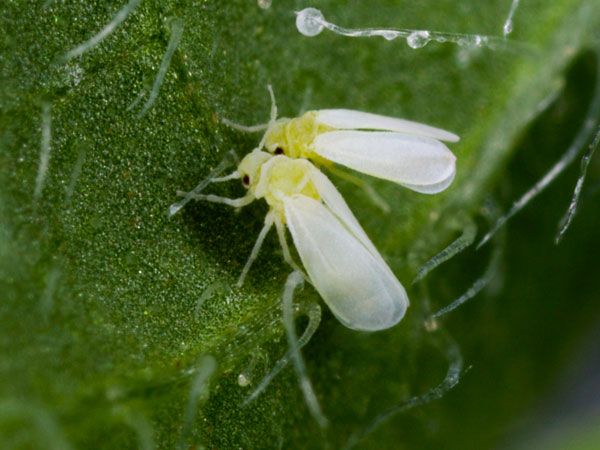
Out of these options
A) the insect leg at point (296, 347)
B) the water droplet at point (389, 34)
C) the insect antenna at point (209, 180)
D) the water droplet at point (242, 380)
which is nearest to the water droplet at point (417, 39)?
the water droplet at point (389, 34)

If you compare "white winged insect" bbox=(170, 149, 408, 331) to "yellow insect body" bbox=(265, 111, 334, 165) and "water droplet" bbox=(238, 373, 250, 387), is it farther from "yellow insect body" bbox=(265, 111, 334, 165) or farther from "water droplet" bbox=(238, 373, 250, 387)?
"water droplet" bbox=(238, 373, 250, 387)

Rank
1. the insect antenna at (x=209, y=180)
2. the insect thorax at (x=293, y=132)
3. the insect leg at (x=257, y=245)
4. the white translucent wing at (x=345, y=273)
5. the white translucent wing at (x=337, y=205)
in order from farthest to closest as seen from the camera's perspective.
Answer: the insect thorax at (x=293, y=132), the white translucent wing at (x=337, y=205), the white translucent wing at (x=345, y=273), the insect leg at (x=257, y=245), the insect antenna at (x=209, y=180)

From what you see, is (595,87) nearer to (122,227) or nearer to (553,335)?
(553,335)

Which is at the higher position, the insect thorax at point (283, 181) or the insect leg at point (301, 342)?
the insect thorax at point (283, 181)

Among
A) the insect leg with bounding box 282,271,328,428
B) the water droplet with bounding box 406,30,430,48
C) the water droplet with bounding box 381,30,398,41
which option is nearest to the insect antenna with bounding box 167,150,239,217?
the insect leg with bounding box 282,271,328,428

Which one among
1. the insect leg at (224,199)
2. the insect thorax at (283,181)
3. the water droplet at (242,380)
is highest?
the insect thorax at (283,181)

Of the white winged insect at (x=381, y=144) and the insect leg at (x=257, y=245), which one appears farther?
the white winged insect at (x=381, y=144)

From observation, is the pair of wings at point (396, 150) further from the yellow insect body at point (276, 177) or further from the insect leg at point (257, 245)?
the insect leg at point (257, 245)

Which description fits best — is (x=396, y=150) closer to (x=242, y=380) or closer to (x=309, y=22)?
(x=309, y=22)
